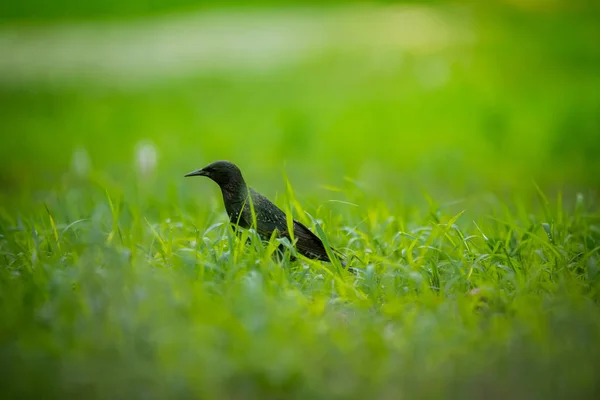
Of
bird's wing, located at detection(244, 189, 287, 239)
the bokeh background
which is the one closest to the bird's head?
bird's wing, located at detection(244, 189, 287, 239)

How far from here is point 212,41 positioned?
16.4m

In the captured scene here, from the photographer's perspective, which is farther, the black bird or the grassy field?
the black bird

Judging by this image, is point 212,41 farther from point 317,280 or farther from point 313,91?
point 317,280

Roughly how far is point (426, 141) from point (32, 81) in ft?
23.7

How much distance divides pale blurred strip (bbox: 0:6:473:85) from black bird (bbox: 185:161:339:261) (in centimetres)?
943

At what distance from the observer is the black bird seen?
4.75 metres

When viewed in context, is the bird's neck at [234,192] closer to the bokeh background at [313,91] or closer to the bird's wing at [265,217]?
the bird's wing at [265,217]

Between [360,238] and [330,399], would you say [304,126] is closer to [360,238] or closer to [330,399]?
[360,238]

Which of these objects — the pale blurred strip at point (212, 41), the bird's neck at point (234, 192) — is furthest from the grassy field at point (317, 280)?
the pale blurred strip at point (212, 41)

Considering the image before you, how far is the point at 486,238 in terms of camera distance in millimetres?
4875

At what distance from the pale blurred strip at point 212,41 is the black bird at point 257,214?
943 cm

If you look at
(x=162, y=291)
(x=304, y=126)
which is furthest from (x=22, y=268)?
(x=304, y=126)

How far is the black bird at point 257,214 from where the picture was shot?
475 cm

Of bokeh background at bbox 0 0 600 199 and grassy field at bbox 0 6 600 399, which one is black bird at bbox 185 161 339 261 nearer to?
grassy field at bbox 0 6 600 399
